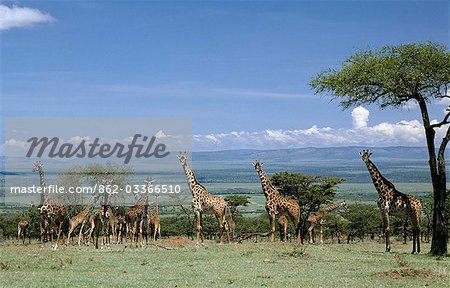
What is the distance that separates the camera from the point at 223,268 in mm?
17469

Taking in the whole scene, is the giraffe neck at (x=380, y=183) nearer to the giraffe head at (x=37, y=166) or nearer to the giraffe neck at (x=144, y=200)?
the giraffe neck at (x=144, y=200)

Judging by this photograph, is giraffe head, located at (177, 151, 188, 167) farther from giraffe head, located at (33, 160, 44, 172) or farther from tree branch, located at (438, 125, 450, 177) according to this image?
tree branch, located at (438, 125, 450, 177)

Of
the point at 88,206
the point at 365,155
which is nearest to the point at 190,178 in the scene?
the point at 88,206

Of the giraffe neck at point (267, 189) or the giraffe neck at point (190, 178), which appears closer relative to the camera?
the giraffe neck at point (190, 178)

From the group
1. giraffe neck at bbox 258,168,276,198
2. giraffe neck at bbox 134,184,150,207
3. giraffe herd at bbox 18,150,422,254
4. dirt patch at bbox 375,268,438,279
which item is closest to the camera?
dirt patch at bbox 375,268,438,279

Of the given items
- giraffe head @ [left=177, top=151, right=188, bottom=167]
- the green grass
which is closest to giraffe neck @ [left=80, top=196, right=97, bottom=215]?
the green grass

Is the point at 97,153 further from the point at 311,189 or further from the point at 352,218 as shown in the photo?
the point at 352,218

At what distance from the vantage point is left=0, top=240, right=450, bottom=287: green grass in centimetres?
1497

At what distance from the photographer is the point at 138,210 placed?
83.7 ft

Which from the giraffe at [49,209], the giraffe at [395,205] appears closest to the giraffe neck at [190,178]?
the giraffe at [49,209]

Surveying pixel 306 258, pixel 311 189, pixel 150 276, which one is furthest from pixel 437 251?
pixel 311 189

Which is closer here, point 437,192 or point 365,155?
point 437,192

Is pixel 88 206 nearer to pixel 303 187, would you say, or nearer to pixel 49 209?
pixel 49 209

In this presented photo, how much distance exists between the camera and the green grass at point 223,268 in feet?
49.1
